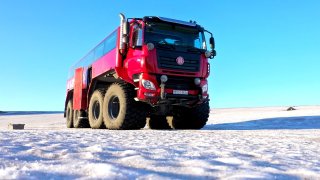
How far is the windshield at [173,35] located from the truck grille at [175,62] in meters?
0.26

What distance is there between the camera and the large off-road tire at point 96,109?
10.6m

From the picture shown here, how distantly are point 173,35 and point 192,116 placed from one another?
2.36m

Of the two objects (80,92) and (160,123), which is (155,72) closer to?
(160,123)

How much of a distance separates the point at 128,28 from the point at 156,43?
0.79m

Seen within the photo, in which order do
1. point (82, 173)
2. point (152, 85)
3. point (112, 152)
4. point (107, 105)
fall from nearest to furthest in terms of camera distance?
1. point (82, 173)
2. point (112, 152)
3. point (152, 85)
4. point (107, 105)

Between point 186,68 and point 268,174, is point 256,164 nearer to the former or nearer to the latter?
point 268,174

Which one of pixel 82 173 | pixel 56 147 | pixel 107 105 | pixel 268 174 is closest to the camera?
pixel 82 173

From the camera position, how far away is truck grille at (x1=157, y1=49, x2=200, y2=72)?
9.02m

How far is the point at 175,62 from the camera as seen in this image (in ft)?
30.1

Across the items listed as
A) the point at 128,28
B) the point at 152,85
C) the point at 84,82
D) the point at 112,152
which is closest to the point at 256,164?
the point at 112,152

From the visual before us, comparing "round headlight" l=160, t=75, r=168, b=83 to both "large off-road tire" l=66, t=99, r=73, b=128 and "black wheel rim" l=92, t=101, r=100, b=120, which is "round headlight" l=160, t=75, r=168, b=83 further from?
"large off-road tire" l=66, t=99, r=73, b=128

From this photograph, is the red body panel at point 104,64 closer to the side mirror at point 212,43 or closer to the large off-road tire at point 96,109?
the large off-road tire at point 96,109

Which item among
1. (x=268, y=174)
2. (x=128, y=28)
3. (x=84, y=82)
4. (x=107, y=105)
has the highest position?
(x=128, y=28)

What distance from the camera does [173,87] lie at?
30.1ft
